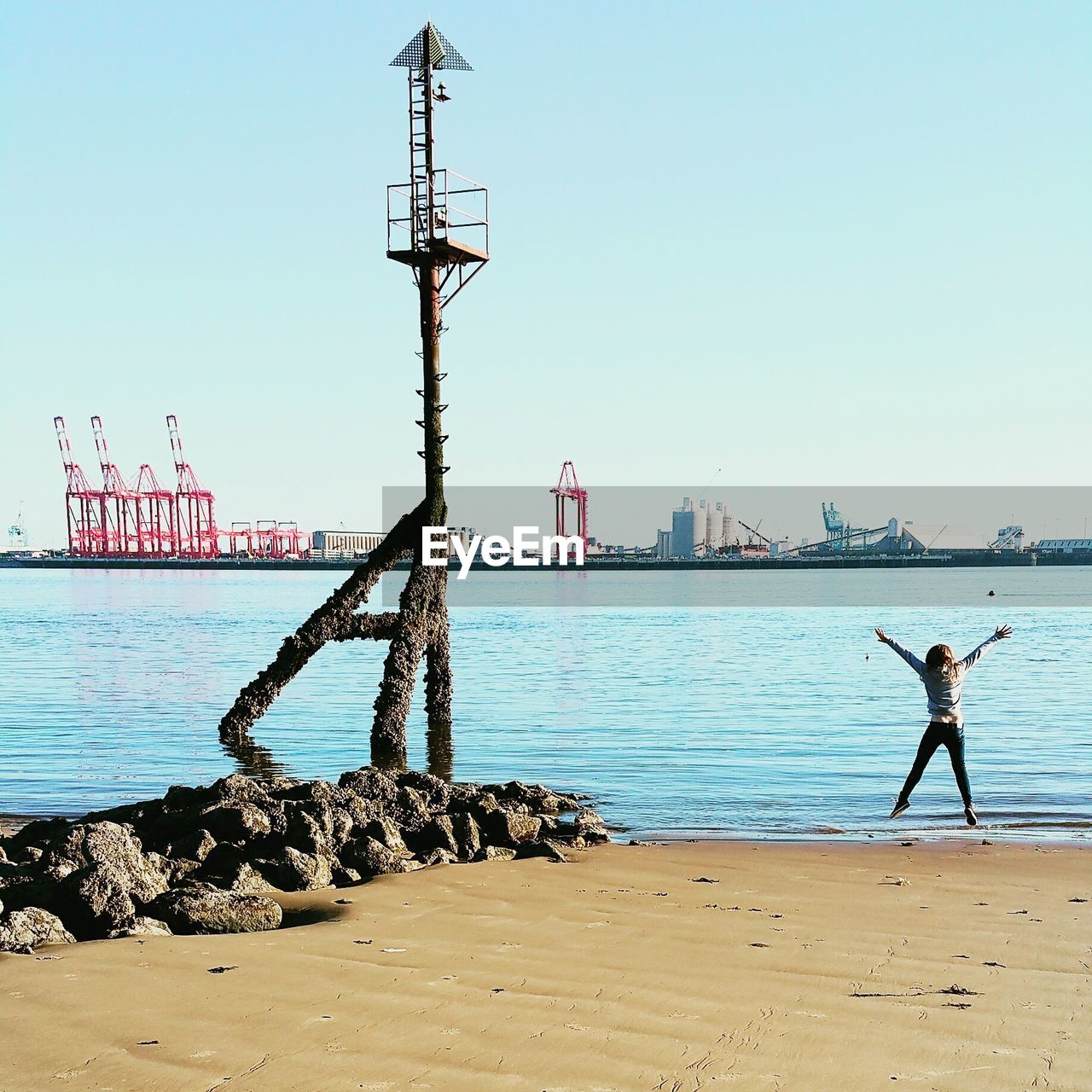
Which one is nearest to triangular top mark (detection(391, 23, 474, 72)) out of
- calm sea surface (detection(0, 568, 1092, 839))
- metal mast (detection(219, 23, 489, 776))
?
metal mast (detection(219, 23, 489, 776))

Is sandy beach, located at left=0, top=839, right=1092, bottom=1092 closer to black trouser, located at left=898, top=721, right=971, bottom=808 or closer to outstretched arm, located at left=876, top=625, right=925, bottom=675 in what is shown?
black trouser, located at left=898, top=721, right=971, bottom=808

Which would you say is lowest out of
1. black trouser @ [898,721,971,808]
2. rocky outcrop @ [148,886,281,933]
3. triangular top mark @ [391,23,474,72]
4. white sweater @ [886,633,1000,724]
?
rocky outcrop @ [148,886,281,933]

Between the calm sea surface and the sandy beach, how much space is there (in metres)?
3.58

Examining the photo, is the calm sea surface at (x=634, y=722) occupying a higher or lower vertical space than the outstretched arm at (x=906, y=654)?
lower

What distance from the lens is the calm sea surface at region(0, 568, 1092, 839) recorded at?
42.6 ft

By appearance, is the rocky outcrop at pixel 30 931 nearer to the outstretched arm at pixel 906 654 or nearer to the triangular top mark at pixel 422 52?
the outstretched arm at pixel 906 654

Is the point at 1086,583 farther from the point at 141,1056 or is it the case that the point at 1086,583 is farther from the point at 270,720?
the point at 141,1056

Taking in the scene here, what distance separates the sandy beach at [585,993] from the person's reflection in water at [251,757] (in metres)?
7.08

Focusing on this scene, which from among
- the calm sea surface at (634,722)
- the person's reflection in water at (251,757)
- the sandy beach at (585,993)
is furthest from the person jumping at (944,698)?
the person's reflection in water at (251,757)

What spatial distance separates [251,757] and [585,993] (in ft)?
36.8

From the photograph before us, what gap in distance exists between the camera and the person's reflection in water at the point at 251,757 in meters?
15.2

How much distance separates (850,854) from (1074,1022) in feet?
14.6

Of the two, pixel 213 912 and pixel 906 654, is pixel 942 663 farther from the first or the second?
pixel 213 912

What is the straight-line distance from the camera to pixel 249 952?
21.3 ft
